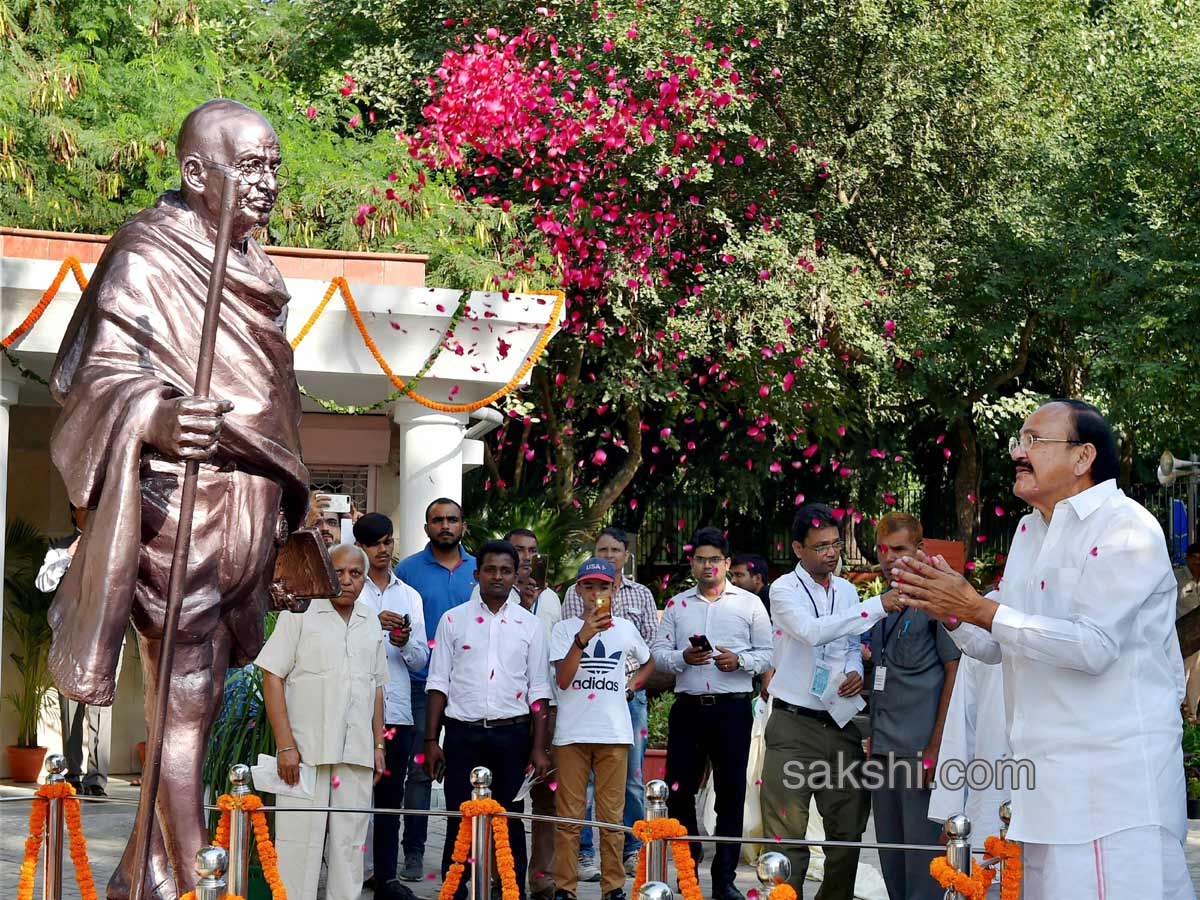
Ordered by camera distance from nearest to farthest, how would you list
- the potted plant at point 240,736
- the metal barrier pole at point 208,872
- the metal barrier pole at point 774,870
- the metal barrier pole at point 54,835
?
the metal barrier pole at point 208,872 < the metal barrier pole at point 774,870 < the metal barrier pole at point 54,835 < the potted plant at point 240,736

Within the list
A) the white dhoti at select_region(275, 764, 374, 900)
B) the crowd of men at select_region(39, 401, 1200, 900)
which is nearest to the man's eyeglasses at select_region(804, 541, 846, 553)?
the crowd of men at select_region(39, 401, 1200, 900)

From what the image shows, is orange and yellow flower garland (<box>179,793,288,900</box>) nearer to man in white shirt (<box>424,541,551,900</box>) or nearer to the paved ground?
man in white shirt (<box>424,541,551,900</box>)

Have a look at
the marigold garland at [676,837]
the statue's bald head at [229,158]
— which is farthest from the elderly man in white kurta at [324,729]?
the statue's bald head at [229,158]

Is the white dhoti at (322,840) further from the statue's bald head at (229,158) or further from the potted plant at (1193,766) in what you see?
the potted plant at (1193,766)

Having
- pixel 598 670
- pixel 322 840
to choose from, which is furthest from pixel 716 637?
pixel 322 840

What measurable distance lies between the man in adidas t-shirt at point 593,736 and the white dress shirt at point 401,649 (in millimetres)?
938

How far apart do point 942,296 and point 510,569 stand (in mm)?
10788

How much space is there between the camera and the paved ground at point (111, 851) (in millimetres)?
8758

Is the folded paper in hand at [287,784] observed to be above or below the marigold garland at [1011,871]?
above

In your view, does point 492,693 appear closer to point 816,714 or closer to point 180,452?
point 816,714

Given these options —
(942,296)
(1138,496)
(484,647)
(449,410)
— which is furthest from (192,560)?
Answer: (1138,496)

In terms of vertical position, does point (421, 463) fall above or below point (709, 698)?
above

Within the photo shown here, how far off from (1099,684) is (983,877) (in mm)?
752

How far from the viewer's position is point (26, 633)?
12.8 meters
